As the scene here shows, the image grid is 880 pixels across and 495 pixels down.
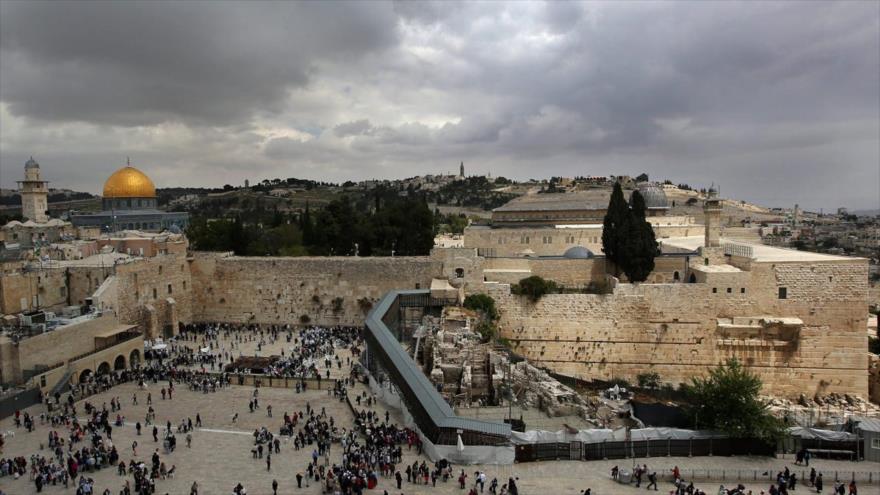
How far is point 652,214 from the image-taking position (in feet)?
121

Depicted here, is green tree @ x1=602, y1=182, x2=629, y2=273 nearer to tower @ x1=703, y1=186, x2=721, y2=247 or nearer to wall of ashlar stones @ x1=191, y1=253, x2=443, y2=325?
tower @ x1=703, y1=186, x2=721, y2=247

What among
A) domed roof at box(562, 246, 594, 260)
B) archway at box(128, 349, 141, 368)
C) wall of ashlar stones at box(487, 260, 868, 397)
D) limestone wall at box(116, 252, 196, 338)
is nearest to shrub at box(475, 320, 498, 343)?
wall of ashlar stones at box(487, 260, 868, 397)

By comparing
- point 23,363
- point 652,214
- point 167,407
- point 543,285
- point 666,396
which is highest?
point 652,214

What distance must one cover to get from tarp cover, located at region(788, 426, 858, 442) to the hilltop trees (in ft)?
34.1

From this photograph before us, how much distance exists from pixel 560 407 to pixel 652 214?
76.2 feet

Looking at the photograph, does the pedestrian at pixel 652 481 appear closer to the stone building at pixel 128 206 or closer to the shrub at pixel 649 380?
the shrub at pixel 649 380

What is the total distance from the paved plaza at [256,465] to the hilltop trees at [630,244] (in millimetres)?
11109

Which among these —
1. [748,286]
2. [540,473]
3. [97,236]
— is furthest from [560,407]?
[97,236]

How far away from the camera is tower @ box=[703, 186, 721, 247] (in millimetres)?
24594

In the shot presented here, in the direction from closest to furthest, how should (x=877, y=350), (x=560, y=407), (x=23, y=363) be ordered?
(x=560, y=407)
(x=23, y=363)
(x=877, y=350)

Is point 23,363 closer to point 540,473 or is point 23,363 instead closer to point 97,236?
point 540,473

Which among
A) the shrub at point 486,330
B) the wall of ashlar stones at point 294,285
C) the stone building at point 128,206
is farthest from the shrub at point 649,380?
the stone building at point 128,206

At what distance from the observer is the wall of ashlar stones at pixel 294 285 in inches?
1093

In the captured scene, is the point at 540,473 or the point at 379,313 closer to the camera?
the point at 540,473
